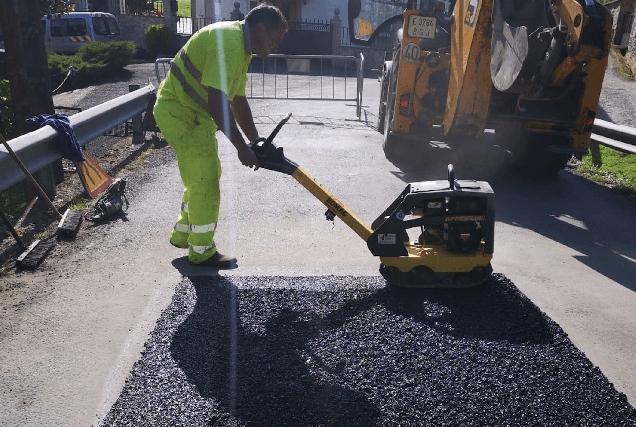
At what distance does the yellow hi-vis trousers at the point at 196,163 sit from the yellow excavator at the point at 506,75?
3.28 metres

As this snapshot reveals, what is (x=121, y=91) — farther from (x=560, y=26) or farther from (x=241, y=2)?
(x=241, y=2)

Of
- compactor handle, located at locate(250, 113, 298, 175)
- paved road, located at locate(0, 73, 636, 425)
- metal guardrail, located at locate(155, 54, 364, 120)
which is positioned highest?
compactor handle, located at locate(250, 113, 298, 175)

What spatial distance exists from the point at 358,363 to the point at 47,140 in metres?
4.03

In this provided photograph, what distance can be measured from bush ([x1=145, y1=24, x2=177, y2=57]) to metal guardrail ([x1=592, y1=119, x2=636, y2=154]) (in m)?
20.2

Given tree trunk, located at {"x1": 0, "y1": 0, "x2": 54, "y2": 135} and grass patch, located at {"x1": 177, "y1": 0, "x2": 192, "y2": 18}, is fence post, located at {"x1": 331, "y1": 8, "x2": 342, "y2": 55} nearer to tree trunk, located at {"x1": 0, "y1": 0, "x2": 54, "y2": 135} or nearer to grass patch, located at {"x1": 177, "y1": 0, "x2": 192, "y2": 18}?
grass patch, located at {"x1": 177, "y1": 0, "x2": 192, "y2": 18}

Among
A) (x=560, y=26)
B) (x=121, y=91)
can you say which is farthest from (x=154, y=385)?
(x=121, y=91)

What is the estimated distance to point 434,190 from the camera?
466cm

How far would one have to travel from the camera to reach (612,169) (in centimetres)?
907

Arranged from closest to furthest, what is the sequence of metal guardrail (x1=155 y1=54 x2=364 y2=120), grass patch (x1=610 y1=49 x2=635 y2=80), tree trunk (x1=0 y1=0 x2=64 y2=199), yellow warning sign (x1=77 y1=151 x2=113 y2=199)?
yellow warning sign (x1=77 y1=151 x2=113 y2=199)
tree trunk (x1=0 y1=0 x2=64 y2=199)
metal guardrail (x1=155 y1=54 x2=364 y2=120)
grass patch (x1=610 y1=49 x2=635 y2=80)

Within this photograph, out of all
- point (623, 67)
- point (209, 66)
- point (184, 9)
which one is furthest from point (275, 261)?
point (184, 9)

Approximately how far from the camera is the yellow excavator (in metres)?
6.16

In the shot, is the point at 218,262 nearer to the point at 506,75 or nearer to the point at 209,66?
the point at 209,66

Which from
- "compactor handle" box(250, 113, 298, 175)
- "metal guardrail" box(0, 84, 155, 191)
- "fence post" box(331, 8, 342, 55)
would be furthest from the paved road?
"fence post" box(331, 8, 342, 55)

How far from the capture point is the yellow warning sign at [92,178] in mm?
6539
